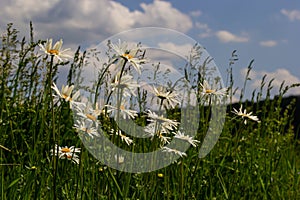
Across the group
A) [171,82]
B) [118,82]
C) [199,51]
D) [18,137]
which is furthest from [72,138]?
[118,82]

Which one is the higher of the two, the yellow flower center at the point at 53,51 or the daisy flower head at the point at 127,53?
the daisy flower head at the point at 127,53

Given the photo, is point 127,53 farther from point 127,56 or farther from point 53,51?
point 53,51

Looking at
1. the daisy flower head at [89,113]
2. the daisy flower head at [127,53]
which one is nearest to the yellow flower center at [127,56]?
the daisy flower head at [127,53]

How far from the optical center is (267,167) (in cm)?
293

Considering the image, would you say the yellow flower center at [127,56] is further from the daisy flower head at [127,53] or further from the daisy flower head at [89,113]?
the daisy flower head at [89,113]

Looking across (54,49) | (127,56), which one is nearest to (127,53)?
(127,56)

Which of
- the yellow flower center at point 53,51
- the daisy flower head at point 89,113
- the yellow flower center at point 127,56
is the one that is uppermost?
the yellow flower center at point 127,56

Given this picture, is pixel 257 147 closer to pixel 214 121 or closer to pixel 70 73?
pixel 214 121

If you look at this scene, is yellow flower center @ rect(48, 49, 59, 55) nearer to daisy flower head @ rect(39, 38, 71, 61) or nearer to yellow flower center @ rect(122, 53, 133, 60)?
daisy flower head @ rect(39, 38, 71, 61)

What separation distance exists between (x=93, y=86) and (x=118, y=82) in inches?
67.5

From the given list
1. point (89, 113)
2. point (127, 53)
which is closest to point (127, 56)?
point (127, 53)

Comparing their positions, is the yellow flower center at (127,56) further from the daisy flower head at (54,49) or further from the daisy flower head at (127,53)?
the daisy flower head at (54,49)

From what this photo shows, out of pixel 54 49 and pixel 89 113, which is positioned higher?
pixel 54 49


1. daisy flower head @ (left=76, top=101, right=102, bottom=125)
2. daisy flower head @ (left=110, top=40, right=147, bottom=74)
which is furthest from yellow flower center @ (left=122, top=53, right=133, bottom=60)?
daisy flower head @ (left=76, top=101, right=102, bottom=125)
